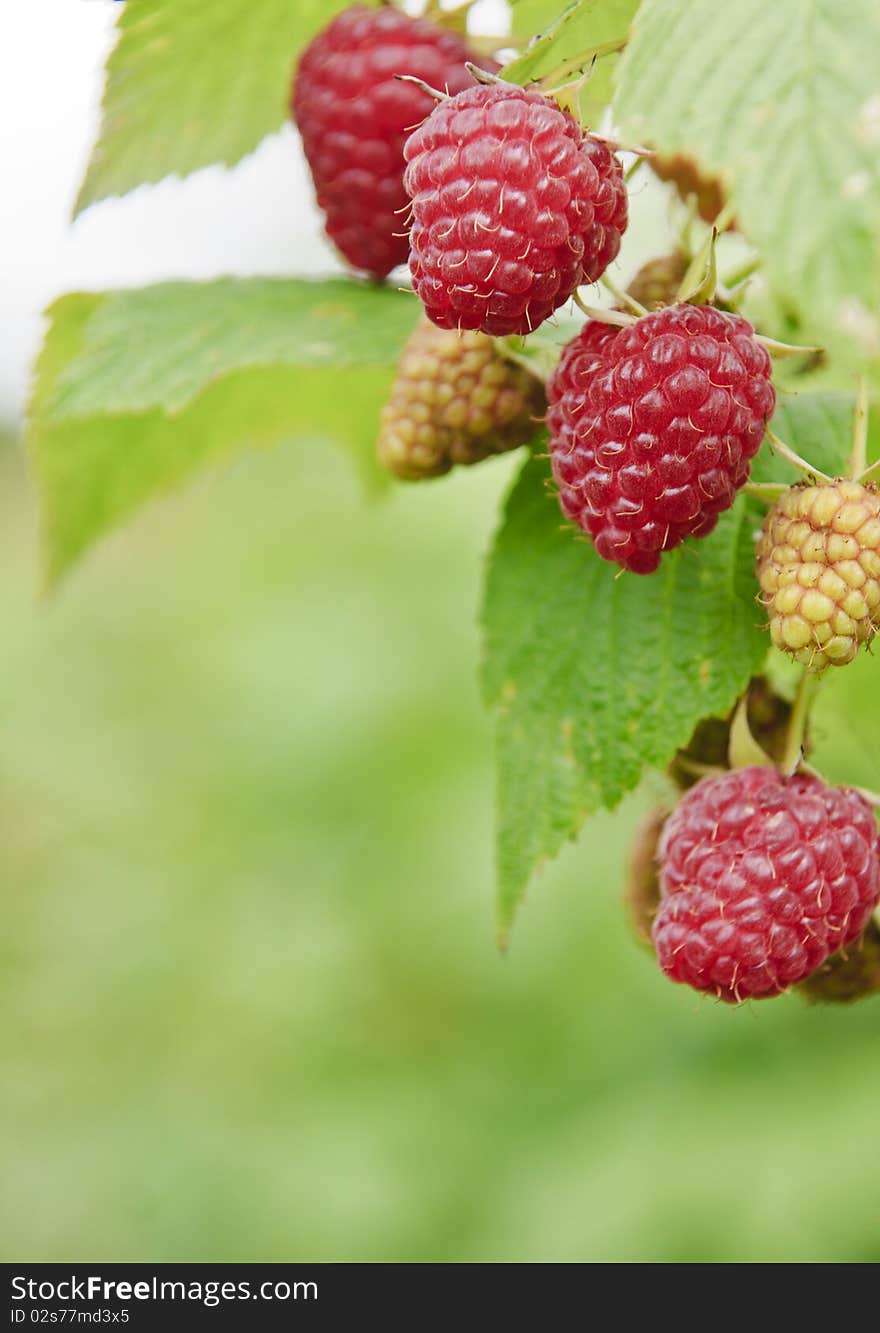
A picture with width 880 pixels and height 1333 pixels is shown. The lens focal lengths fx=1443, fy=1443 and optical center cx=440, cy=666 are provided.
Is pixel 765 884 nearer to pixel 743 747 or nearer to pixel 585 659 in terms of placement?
pixel 743 747

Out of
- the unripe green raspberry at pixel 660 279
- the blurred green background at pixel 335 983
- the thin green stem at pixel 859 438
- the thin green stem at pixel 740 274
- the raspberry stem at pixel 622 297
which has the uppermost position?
the raspberry stem at pixel 622 297

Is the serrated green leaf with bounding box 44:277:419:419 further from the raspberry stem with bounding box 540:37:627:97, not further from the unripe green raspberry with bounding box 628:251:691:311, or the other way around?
the raspberry stem with bounding box 540:37:627:97

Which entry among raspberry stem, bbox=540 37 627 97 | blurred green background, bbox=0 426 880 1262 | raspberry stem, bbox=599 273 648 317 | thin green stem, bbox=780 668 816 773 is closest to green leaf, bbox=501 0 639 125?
raspberry stem, bbox=540 37 627 97

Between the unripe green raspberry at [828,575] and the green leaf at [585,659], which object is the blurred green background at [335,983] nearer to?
the green leaf at [585,659]

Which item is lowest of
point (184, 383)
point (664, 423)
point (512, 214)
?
point (184, 383)

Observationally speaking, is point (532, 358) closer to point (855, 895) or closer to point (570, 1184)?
point (855, 895)

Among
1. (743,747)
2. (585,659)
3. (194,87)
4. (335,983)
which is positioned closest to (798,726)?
(743,747)

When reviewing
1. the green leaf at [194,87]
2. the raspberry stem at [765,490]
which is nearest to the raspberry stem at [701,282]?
the raspberry stem at [765,490]
